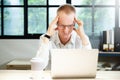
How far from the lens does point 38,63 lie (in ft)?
6.02

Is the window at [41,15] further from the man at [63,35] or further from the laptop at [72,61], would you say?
the laptop at [72,61]

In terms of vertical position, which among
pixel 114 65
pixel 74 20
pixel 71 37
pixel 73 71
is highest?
pixel 74 20

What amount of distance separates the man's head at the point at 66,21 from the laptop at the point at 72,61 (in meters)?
0.66

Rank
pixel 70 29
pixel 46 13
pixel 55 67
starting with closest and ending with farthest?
1. pixel 55 67
2. pixel 70 29
3. pixel 46 13

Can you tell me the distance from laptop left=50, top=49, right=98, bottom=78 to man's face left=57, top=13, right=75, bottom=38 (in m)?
0.66

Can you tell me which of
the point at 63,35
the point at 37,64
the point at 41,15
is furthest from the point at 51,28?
the point at 41,15

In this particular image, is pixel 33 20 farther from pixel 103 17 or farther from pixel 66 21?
pixel 66 21

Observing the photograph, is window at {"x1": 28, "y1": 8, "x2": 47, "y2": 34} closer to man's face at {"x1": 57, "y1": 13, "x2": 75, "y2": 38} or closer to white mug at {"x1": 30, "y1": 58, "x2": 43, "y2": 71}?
man's face at {"x1": 57, "y1": 13, "x2": 75, "y2": 38}

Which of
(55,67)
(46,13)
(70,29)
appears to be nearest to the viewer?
(55,67)

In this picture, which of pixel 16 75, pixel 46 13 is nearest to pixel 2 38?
pixel 46 13

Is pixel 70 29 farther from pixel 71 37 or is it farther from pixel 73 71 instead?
pixel 73 71

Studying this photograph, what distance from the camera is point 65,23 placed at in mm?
2314

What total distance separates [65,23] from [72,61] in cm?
70

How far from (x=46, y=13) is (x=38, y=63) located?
270 centimetres
